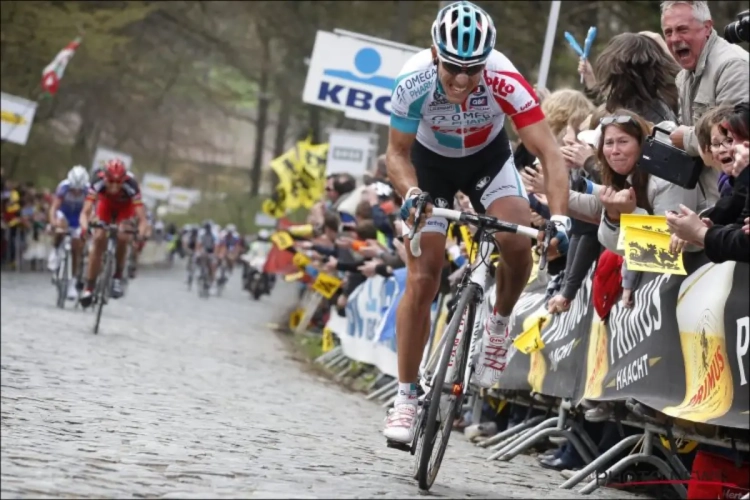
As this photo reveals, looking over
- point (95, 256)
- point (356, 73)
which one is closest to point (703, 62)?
point (95, 256)

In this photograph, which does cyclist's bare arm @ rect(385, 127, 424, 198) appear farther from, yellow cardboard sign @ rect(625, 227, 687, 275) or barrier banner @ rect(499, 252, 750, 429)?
barrier banner @ rect(499, 252, 750, 429)

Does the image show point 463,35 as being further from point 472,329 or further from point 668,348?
point 668,348

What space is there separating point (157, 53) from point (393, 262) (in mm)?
32578

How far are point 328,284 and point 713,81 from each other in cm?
1060

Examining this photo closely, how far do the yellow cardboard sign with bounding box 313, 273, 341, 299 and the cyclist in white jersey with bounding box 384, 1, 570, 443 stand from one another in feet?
32.8

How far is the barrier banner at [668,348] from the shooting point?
241 inches

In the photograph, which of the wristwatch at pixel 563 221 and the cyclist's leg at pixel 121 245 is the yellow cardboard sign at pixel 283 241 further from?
the wristwatch at pixel 563 221

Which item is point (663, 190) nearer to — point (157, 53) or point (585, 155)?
point (585, 155)

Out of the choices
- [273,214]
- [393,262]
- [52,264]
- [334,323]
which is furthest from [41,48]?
[393,262]

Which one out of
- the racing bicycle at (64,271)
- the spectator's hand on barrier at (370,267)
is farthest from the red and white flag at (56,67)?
the spectator's hand on barrier at (370,267)

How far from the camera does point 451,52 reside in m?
6.59

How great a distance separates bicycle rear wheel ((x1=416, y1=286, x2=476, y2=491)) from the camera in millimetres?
6312

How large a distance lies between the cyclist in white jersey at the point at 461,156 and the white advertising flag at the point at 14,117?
27.4 m

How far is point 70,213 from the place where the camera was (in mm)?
22016
